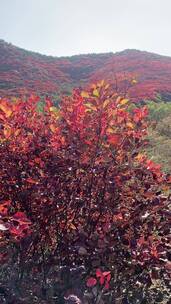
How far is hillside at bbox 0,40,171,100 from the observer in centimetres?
2867

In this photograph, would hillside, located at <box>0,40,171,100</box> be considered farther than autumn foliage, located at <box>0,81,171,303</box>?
Yes

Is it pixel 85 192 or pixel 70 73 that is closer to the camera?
pixel 85 192

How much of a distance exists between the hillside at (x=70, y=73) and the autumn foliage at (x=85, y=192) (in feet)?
65.9

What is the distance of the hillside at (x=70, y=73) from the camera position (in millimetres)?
28672

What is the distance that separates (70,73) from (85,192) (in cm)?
4010

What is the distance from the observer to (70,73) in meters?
43.0

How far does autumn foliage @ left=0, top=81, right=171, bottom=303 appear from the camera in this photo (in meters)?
3.45

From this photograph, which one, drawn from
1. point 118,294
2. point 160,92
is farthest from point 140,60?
point 118,294

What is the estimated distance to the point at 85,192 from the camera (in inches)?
145

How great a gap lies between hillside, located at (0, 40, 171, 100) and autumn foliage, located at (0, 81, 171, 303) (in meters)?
20.1

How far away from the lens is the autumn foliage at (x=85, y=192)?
11.3 feet

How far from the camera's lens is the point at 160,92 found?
2648cm

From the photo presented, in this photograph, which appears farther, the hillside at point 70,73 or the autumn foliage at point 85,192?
the hillside at point 70,73

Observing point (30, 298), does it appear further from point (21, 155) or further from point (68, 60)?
point (68, 60)
